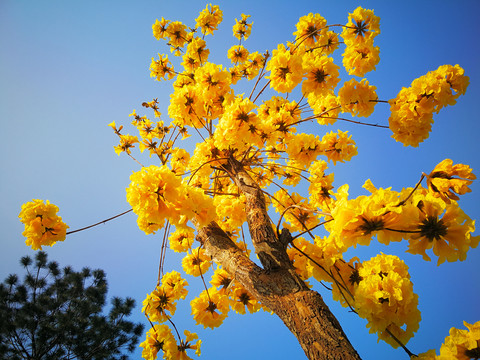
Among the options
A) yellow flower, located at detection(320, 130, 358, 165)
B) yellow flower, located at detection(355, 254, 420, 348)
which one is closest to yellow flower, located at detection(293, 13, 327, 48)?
yellow flower, located at detection(320, 130, 358, 165)

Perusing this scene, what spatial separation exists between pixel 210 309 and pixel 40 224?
75.1 inches

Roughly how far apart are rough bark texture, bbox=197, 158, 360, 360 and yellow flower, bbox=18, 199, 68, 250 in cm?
135

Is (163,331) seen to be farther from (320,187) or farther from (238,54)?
(238,54)

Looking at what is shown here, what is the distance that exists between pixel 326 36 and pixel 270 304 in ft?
10.8

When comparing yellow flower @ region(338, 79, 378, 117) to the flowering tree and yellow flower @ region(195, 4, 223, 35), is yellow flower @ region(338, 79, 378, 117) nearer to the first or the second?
the flowering tree

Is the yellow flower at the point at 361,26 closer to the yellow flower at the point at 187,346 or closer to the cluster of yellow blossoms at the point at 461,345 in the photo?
the cluster of yellow blossoms at the point at 461,345

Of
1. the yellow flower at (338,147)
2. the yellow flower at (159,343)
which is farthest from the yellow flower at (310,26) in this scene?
the yellow flower at (159,343)

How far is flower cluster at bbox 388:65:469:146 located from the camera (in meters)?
1.99

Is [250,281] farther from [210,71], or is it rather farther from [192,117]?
[210,71]

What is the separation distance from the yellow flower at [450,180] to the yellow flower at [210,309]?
2298mm

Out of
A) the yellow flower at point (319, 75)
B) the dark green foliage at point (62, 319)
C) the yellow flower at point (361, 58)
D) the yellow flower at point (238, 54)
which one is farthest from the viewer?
the dark green foliage at point (62, 319)

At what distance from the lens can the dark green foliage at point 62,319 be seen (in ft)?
23.6

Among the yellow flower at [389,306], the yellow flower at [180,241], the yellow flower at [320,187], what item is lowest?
the yellow flower at [389,306]

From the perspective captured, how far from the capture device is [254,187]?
2.46 m
